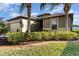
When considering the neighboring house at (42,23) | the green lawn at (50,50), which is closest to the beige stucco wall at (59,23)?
the neighboring house at (42,23)

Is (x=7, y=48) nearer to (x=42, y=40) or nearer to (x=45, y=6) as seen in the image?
(x=42, y=40)

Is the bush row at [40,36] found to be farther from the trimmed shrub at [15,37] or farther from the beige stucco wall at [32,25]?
the beige stucco wall at [32,25]

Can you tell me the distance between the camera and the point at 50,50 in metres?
6.90

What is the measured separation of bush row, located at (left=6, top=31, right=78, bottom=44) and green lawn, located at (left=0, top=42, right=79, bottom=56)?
142mm

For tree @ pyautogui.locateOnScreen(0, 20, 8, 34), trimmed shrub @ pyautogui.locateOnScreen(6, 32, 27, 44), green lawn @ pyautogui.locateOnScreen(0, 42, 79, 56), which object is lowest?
green lawn @ pyautogui.locateOnScreen(0, 42, 79, 56)

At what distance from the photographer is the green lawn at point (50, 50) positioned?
6852mm

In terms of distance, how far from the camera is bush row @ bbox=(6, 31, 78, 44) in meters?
6.98

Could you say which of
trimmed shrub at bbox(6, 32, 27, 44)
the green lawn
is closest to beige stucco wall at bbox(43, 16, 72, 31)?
the green lawn

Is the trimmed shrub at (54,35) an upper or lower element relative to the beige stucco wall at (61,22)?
lower

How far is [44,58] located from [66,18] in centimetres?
103

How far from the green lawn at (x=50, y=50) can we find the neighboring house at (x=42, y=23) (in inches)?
15.2

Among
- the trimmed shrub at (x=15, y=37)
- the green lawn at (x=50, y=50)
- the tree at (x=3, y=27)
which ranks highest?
the tree at (x=3, y=27)

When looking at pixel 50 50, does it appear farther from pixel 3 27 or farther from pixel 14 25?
pixel 3 27

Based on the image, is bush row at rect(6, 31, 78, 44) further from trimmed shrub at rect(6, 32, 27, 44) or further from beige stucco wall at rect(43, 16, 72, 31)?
beige stucco wall at rect(43, 16, 72, 31)
